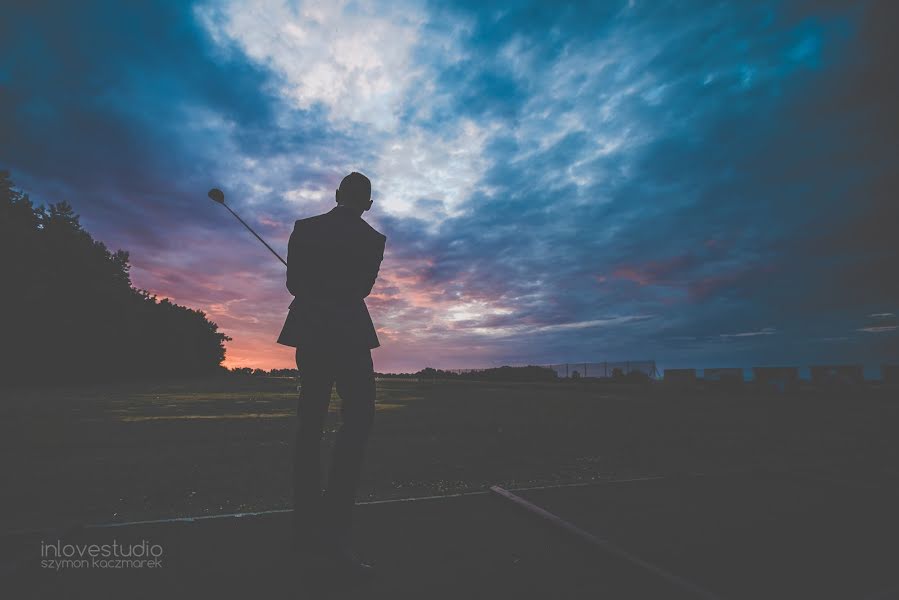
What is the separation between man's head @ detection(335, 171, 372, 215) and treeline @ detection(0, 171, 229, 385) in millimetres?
32591

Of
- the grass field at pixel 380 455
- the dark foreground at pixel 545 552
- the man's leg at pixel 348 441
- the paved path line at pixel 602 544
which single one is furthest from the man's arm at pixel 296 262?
the grass field at pixel 380 455

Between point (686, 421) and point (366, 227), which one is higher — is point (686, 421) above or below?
below

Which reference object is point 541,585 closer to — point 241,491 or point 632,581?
point 632,581

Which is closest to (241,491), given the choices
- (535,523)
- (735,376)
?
(535,523)

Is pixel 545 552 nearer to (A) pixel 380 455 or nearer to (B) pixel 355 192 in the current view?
(B) pixel 355 192

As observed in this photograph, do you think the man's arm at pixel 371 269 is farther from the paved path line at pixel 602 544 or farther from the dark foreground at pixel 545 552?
the paved path line at pixel 602 544

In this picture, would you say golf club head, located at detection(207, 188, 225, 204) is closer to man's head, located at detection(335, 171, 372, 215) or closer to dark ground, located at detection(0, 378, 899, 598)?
man's head, located at detection(335, 171, 372, 215)

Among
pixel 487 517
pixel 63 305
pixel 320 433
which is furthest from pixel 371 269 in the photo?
pixel 63 305

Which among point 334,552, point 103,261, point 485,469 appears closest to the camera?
point 334,552

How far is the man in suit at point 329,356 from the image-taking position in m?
1.98

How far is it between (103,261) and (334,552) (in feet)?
124

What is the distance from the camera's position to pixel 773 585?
1.67 meters

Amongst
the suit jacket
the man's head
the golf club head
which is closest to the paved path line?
the suit jacket

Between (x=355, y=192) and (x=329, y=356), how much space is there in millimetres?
990
